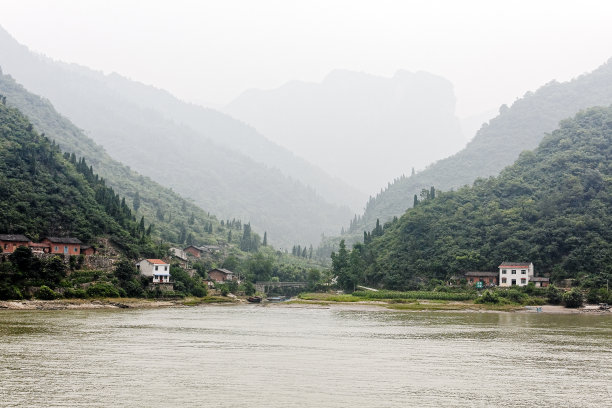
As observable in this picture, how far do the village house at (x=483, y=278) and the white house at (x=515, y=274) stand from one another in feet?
4.91

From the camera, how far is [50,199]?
108375 millimetres

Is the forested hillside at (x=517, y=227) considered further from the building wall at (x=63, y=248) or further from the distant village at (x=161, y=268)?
the building wall at (x=63, y=248)

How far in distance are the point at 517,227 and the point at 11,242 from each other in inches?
3264

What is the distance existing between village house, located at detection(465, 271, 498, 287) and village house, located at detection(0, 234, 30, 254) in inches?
2763

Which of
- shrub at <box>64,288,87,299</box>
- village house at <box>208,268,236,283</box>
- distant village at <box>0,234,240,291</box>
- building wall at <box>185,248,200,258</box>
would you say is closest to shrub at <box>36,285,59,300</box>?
shrub at <box>64,288,87,299</box>

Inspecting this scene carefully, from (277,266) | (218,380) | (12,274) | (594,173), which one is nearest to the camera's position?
(218,380)

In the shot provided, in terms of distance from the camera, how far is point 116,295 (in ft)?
304

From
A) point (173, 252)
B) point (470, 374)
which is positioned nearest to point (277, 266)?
point (173, 252)

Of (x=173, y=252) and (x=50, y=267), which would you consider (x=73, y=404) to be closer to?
(x=50, y=267)

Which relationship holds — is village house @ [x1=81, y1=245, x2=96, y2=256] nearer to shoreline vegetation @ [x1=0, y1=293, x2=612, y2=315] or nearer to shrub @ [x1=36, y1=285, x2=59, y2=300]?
shoreline vegetation @ [x1=0, y1=293, x2=612, y2=315]

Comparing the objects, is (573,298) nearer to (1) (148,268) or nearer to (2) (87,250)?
(1) (148,268)

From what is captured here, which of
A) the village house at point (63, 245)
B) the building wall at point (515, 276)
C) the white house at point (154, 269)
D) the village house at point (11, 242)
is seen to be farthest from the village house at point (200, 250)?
the building wall at point (515, 276)

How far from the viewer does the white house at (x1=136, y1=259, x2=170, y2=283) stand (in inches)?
4161

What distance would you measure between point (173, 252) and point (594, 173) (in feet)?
279
